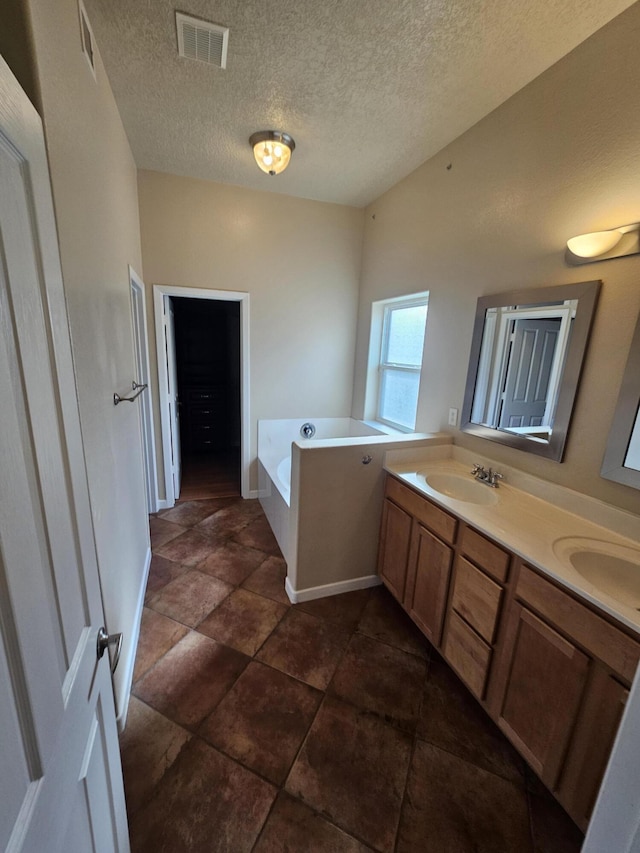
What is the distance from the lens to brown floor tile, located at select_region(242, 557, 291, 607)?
2.24 meters

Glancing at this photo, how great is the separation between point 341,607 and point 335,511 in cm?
61

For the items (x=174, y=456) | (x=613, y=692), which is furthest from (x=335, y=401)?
(x=613, y=692)

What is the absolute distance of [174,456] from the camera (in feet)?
11.3

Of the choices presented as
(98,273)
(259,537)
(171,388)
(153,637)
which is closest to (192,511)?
(259,537)

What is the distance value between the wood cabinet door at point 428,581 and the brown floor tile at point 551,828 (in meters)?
0.60

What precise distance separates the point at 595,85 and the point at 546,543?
1.90m

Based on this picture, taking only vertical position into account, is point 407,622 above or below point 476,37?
below

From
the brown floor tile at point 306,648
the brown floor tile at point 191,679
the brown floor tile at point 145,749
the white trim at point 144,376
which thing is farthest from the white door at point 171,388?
the brown floor tile at point 145,749

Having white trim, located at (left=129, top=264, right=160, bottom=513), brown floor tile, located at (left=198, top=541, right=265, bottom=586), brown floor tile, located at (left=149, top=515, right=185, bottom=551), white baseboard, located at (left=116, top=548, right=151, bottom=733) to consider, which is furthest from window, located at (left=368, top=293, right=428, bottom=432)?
white baseboard, located at (left=116, top=548, right=151, bottom=733)

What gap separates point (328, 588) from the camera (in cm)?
225

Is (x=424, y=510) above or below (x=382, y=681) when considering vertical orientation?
above

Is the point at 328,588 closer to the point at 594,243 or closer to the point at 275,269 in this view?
the point at 594,243

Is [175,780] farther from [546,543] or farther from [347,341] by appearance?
[347,341]

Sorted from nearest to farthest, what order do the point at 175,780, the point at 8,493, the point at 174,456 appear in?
the point at 8,493, the point at 175,780, the point at 174,456
